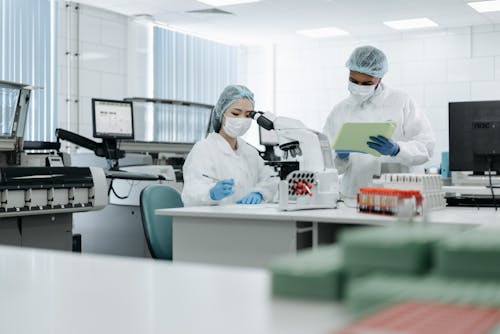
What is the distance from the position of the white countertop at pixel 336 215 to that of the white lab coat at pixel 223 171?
315 millimetres

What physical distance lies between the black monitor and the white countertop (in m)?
0.19

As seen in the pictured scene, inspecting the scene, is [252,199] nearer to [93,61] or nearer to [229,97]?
[229,97]

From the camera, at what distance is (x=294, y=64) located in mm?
8234

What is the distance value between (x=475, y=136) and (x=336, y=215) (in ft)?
2.45

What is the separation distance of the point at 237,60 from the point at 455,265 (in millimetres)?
7810

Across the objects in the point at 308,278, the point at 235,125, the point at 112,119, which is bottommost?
the point at 308,278

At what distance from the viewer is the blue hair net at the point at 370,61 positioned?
350 cm

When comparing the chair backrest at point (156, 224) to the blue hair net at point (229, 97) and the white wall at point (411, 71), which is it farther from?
the white wall at point (411, 71)

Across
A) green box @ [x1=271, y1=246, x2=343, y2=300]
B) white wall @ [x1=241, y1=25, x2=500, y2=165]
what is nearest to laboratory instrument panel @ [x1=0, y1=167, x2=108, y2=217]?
green box @ [x1=271, y1=246, x2=343, y2=300]

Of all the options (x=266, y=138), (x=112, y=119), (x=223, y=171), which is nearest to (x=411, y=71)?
(x=266, y=138)

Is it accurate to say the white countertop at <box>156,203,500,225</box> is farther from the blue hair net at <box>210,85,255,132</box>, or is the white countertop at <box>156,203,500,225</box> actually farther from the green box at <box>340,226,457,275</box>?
the green box at <box>340,226,457,275</box>

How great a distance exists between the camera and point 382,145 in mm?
3068

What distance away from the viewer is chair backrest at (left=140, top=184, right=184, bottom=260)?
2770mm

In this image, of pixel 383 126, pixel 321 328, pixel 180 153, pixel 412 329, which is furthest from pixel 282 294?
pixel 180 153
